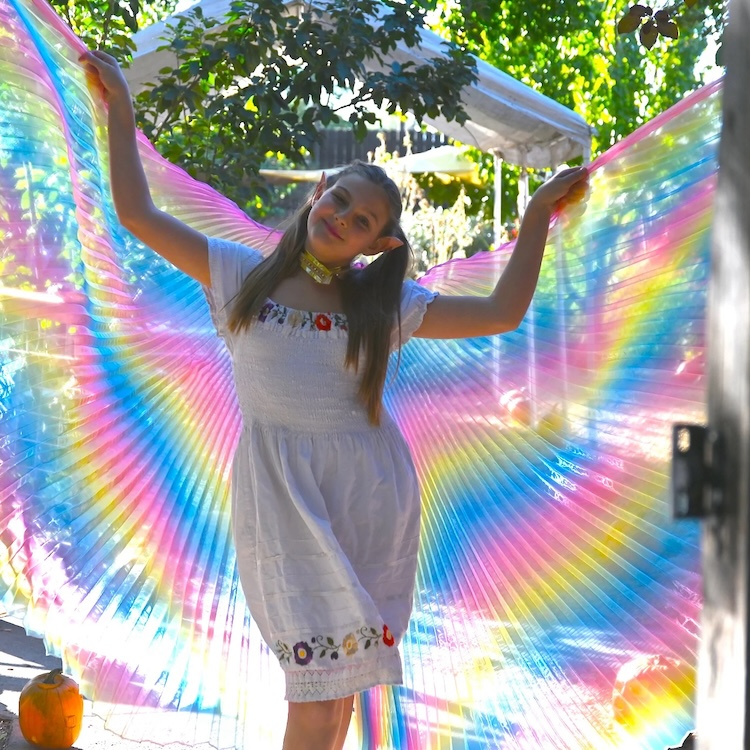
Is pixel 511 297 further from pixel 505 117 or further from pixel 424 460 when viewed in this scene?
pixel 505 117

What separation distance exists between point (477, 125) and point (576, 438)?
4.59 m

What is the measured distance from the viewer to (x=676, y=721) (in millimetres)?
2830

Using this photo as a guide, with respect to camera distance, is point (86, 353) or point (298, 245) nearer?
point (298, 245)

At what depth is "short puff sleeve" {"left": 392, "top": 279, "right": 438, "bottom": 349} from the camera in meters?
2.83

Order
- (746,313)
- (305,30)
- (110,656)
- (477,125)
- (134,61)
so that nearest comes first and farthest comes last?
(746,313), (110,656), (305,30), (134,61), (477,125)

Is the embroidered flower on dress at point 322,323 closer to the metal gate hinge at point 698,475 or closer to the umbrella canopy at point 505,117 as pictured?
the metal gate hinge at point 698,475

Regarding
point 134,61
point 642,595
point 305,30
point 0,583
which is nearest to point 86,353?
point 0,583

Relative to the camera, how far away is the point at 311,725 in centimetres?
262

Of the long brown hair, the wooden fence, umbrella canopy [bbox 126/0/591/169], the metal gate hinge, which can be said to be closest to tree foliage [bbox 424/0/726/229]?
umbrella canopy [bbox 126/0/591/169]

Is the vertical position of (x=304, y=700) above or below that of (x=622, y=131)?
below

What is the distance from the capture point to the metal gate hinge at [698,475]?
1.22 m

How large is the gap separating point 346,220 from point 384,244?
0.13m

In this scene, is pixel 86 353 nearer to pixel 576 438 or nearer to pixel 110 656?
pixel 110 656

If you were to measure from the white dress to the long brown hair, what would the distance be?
0.09 feet
